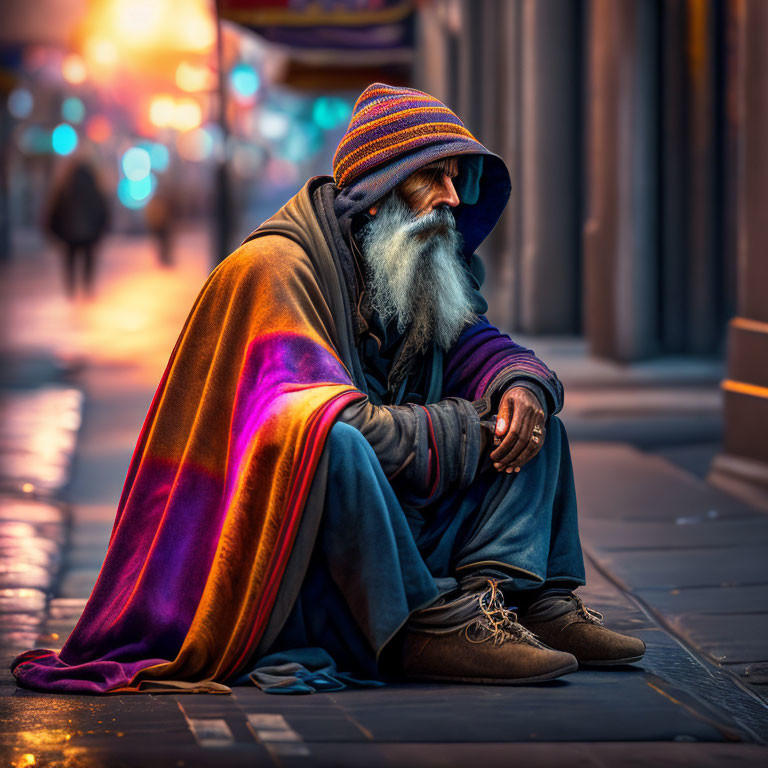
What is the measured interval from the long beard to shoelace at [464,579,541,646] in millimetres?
735

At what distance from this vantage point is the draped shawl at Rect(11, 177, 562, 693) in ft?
12.0

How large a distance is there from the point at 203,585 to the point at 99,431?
5.02 metres

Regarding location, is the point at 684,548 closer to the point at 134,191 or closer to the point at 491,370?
the point at 491,370

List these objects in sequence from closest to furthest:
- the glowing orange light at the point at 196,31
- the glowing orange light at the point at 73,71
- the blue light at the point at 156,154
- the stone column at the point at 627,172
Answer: the stone column at the point at 627,172, the glowing orange light at the point at 196,31, the glowing orange light at the point at 73,71, the blue light at the point at 156,154

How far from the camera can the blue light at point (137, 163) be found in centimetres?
5841

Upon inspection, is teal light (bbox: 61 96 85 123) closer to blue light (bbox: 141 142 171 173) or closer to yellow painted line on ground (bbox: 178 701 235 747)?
blue light (bbox: 141 142 171 173)

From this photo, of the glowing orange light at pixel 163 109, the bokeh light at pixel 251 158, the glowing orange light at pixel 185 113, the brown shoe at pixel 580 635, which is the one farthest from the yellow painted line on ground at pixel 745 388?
the bokeh light at pixel 251 158

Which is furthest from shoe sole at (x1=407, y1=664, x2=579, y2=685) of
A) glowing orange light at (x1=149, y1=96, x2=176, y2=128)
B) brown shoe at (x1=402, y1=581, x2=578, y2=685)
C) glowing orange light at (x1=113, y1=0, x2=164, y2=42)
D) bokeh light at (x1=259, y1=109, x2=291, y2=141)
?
bokeh light at (x1=259, y1=109, x2=291, y2=141)

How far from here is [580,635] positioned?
3.89 m

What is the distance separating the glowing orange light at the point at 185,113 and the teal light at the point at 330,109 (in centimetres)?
1719

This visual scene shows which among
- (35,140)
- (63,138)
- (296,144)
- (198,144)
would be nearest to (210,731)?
(35,140)

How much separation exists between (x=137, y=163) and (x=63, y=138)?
34.6 ft

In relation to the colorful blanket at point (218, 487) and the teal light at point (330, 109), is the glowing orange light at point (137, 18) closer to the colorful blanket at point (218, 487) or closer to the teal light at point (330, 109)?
the teal light at point (330, 109)

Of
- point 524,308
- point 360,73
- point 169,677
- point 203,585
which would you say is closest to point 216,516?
point 203,585
